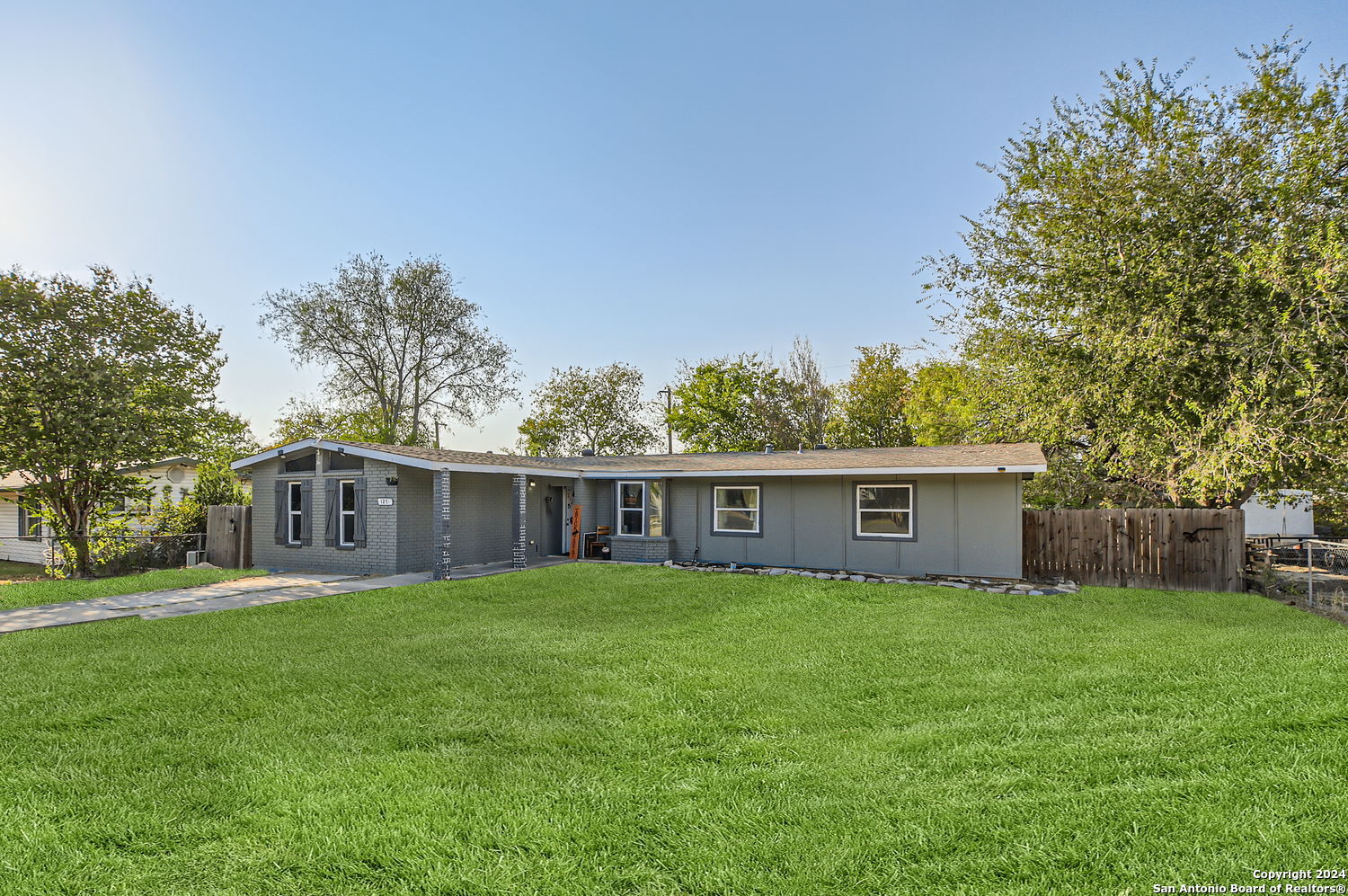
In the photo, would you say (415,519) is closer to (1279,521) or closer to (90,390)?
(90,390)

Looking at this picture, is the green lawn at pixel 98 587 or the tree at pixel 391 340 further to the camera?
the tree at pixel 391 340

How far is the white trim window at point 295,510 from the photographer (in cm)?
1405

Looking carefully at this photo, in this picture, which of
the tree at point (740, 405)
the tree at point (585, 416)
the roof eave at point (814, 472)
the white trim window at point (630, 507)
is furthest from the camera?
the tree at point (585, 416)

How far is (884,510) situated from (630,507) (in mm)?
5844

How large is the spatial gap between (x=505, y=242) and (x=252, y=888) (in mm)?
18279

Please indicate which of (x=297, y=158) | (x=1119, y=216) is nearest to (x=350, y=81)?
(x=297, y=158)

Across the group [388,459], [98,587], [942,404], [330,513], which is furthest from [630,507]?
[942,404]

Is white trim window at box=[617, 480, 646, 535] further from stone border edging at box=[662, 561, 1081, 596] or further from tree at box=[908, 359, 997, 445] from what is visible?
tree at box=[908, 359, 997, 445]

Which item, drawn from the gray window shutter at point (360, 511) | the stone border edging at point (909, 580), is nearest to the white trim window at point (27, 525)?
the gray window shutter at point (360, 511)

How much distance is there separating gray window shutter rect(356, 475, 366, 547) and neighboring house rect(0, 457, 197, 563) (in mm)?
7170

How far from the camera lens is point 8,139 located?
1163 cm

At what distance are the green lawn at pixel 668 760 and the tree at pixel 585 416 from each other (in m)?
28.3

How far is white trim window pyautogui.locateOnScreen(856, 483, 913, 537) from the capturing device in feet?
43.4

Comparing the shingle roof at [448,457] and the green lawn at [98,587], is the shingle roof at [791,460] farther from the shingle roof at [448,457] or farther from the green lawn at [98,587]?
the green lawn at [98,587]
